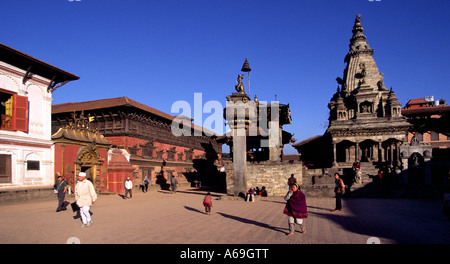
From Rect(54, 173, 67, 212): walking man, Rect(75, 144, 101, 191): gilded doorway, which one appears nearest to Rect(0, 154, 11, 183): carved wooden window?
Rect(75, 144, 101, 191): gilded doorway

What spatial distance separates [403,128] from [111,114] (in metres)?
30.9

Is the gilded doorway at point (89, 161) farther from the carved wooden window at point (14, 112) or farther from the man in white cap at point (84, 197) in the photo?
the man in white cap at point (84, 197)

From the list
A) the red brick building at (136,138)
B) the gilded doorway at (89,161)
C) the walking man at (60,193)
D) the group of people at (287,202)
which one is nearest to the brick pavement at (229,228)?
the group of people at (287,202)

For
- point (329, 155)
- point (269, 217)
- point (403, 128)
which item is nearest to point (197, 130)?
point (329, 155)

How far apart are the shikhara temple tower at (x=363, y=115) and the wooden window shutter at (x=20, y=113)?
30.0 m

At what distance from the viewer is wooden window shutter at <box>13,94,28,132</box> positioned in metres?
15.9

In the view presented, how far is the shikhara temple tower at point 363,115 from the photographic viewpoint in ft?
117

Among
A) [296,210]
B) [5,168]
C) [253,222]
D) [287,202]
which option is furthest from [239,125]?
[5,168]

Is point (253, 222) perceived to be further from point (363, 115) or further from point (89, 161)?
point (363, 115)

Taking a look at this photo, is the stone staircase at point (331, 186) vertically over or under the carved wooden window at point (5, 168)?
under

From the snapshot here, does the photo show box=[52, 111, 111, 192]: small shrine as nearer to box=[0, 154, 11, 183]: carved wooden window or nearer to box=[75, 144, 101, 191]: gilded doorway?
box=[75, 144, 101, 191]: gilded doorway

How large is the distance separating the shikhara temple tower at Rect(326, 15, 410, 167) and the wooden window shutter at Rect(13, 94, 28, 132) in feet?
98.3

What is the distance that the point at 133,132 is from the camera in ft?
89.6

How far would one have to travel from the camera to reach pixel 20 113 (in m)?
16.1
